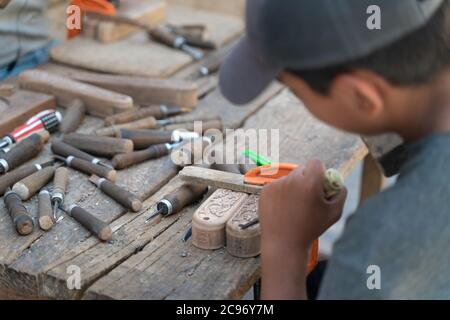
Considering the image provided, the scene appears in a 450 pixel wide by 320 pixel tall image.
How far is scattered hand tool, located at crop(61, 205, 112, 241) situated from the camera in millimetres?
1764

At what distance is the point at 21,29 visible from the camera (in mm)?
2793

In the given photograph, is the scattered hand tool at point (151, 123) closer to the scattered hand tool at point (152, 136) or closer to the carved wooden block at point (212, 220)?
the scattered hand tool at point (152, 136)

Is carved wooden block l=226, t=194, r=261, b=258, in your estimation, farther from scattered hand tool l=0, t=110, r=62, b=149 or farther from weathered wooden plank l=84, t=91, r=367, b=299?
scattered hand tool l=0, t=110, r=62, b=149

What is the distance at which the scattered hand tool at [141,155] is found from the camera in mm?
2082

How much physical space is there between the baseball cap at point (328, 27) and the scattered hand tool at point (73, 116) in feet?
3.82

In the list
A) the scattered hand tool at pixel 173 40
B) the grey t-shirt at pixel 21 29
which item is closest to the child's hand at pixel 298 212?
the scattered hand tool at pixel 173 40

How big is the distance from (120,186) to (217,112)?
59 cm

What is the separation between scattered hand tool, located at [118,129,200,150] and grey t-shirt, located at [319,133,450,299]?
3.35 feet

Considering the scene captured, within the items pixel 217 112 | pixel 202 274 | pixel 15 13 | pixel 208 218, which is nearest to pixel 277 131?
pixel 217 112

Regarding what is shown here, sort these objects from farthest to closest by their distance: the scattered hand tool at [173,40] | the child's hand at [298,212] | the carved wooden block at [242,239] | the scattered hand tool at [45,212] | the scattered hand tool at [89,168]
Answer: the scattered hand tool at [173,40] → the scattered hand tool at [89,168] → the scattered hand tool at [45,212] → the carved wooden block at [242,239] → the child's hand at [298,212]

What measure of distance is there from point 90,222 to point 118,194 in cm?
15

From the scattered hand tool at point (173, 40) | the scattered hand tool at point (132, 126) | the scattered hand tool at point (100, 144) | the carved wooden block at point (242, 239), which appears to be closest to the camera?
the carved wooden block at point (242, 239)

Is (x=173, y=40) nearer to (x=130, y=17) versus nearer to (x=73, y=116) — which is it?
(x=130, y=17)

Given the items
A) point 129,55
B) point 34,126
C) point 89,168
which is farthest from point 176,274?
point 129,55
